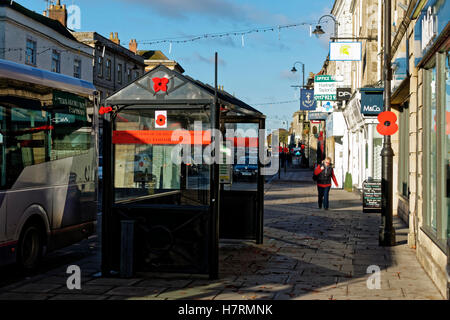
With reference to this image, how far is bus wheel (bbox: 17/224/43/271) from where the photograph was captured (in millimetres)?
8452

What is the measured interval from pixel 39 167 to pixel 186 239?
8.47 ft

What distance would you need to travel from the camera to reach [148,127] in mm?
8672

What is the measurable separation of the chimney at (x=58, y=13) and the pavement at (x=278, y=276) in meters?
39.1

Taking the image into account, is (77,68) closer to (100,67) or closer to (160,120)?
(100,67)

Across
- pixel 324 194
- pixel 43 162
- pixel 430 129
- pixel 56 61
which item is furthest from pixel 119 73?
pixel 430 129

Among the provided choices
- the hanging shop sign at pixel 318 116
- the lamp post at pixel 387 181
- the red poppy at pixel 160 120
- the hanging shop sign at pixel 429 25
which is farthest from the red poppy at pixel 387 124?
the hanging shop sign at pixel 318 116

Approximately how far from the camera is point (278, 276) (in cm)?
838

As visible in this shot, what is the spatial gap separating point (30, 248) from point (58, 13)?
1674 inches

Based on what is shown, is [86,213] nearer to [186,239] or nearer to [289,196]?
[186,239]

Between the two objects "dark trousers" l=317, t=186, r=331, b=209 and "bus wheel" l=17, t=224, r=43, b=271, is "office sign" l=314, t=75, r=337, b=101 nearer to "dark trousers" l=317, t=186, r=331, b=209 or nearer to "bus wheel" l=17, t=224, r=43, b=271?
"dark trousers" l=317, t=186, r=331, b=209

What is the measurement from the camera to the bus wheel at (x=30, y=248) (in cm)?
845

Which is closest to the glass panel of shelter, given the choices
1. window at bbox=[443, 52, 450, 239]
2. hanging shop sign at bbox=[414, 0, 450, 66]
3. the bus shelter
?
the bus shelter

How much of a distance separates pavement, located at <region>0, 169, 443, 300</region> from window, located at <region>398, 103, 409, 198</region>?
283cm
